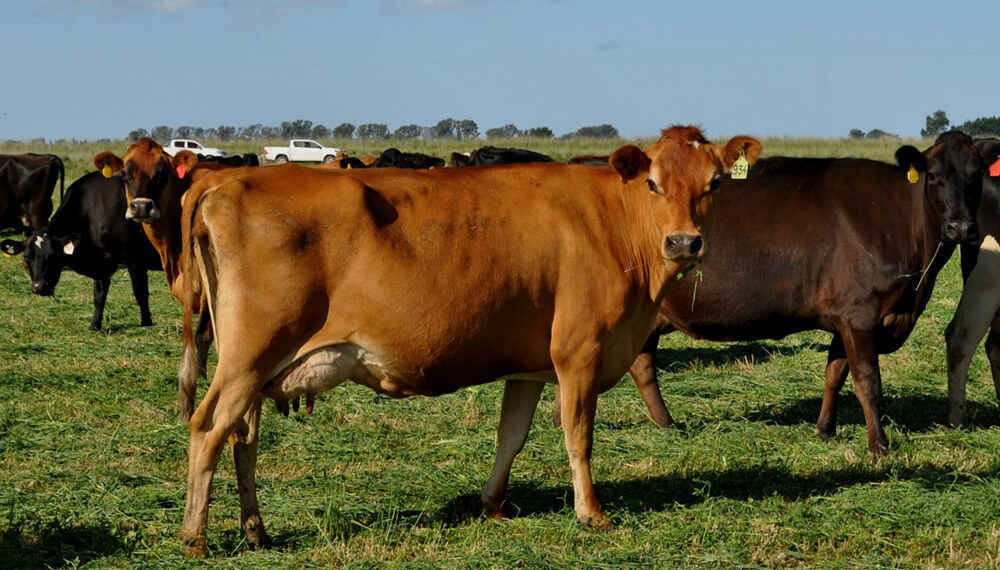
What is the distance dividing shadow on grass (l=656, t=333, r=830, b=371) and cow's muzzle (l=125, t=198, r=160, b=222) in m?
4.67

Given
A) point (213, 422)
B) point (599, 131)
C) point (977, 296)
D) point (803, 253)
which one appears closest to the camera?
point (213, 422)

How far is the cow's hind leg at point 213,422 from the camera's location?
5012 millimetres

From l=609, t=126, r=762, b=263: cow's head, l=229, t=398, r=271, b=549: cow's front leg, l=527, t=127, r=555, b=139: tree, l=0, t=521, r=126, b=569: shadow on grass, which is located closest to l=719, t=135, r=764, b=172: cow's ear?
l=609, t=126, r=762, b=263: cow's head

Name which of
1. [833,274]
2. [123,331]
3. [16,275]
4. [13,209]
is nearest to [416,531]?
[833,274]

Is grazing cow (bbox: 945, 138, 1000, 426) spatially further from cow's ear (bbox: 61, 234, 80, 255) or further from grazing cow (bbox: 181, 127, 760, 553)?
cow's ear (bbox: 61, 234, 80, 255)

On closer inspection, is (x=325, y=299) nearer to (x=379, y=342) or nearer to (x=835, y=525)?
(x=379, y=342)

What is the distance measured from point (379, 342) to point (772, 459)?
310cm

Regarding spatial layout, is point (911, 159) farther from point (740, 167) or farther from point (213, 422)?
point (213, 422)

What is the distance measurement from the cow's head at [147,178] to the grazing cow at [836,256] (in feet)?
14.0

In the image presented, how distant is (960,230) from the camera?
7.37 meters

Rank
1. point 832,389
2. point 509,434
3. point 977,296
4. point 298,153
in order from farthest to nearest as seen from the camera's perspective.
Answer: point 298,153 → point 977,296 → point 832,389 → point 509,434

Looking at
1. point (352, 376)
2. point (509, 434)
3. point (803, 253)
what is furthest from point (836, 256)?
point (352, 376)

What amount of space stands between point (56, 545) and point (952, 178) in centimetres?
590

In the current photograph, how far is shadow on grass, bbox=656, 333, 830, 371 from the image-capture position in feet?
35.1
